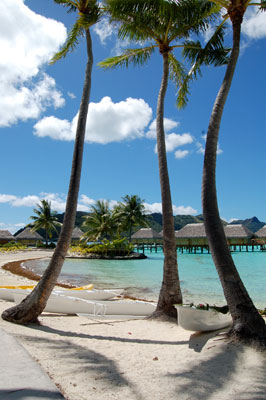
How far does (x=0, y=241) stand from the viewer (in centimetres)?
4900

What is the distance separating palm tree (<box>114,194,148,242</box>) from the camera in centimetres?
4250

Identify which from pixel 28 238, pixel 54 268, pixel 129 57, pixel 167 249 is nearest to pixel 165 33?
pixel 129 57

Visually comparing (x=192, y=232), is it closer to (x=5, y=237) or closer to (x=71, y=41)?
(x=5, y=237)

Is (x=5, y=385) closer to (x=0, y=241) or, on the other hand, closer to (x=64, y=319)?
(x=64, y=319)

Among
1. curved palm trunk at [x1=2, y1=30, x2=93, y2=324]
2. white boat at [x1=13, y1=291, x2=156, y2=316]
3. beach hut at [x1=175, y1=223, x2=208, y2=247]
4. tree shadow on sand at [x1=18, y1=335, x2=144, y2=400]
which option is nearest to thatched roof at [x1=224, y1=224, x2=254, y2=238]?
beach hut at [x1=175, y1=223, x2=208, y2=247]

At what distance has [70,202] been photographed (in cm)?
643

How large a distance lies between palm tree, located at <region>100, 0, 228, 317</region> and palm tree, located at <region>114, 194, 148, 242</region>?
3455 centimetres

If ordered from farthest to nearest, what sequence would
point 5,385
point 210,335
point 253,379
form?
point 210,335 < point 253,379 < point 5,385

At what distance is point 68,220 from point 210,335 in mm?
3306

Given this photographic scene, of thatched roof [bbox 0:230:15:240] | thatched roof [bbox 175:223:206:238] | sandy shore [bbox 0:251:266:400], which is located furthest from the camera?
thatched roof [bbox 0:230:15:240]

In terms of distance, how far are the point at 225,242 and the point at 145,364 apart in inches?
83.2

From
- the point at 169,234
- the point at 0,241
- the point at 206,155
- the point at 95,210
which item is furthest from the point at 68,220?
the point at 0,241

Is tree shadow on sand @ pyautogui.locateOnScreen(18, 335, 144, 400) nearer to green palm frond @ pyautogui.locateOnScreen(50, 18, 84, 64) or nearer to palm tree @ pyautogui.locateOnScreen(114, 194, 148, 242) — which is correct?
green palm frond @ pyautogui.locateOnScreen(50, 18, 84, 64)

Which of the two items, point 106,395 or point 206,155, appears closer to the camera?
point 106,395
